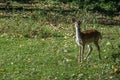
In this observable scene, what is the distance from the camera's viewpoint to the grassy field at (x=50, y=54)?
10367 millimetres

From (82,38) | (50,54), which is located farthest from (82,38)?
(50,54)

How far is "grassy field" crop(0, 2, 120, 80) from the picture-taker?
1037 cm

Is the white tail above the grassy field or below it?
above

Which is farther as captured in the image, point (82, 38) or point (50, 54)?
point (50, 54)

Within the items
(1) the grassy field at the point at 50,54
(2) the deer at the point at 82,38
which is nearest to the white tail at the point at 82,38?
(2) the deer at the point at 82,38

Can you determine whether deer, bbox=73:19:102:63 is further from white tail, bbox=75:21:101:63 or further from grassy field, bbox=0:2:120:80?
grassy field, bbox=0:2:120:80

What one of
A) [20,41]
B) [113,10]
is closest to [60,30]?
[20,41]

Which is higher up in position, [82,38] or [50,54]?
[82,38]

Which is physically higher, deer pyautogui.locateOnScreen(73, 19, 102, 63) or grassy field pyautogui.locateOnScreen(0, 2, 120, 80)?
deer pyautogui.locateOnScreen(73, 19, 102, 63)

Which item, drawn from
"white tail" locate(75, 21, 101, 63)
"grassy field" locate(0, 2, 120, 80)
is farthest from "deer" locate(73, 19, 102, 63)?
"grassy field" locate(0, 2, 120, 80)

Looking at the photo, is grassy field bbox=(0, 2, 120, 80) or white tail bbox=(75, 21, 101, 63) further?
white tail bbox=(75, 21, 101, 63)

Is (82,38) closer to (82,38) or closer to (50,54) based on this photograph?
(82,38)

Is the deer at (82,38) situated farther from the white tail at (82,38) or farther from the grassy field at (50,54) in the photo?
the grassy field at (50,54)

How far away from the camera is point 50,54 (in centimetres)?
1284
